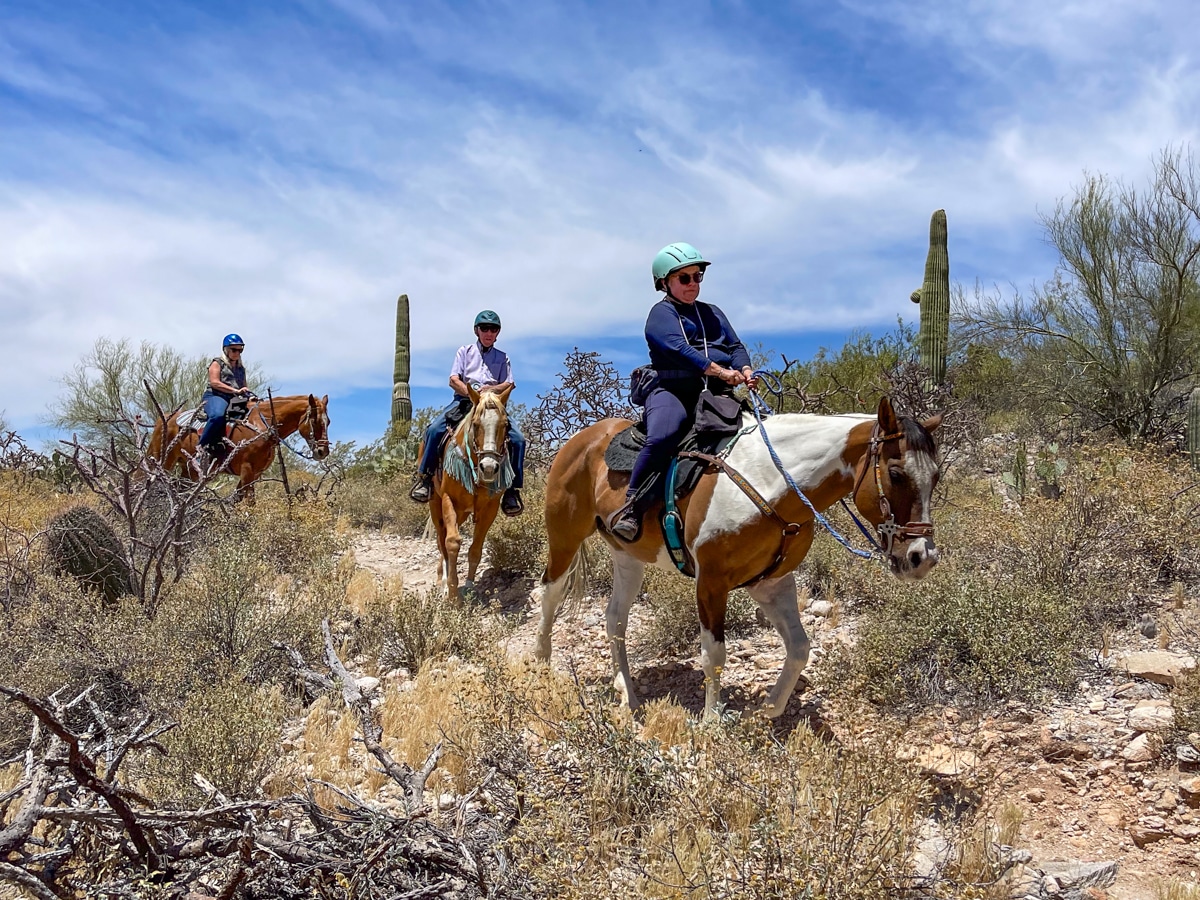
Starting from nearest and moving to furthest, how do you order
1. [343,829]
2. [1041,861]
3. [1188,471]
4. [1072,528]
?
[343,829] < [1041,861] < [1072,528] < [1188,471]

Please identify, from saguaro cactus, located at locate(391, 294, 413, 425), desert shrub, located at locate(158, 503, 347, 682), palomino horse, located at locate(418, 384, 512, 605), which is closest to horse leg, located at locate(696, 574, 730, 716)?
desert shrub, located at locate(158, 503, 347, 682)

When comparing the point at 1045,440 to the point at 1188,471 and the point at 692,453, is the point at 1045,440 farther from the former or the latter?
the point at 692,453

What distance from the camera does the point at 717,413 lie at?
5078mm

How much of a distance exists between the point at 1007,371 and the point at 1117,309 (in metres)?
2.50

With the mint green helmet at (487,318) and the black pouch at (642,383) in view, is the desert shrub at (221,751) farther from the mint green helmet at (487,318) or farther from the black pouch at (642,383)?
the mint green helmet at (487,318)

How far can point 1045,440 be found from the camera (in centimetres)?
1423

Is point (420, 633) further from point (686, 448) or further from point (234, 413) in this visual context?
point (234, 413)

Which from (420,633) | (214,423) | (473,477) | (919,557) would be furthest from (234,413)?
(919,557)

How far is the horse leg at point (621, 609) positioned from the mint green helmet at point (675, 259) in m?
1.95

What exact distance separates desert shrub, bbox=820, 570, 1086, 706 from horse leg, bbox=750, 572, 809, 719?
314 millimetres

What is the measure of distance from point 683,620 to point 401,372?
46.6 ft

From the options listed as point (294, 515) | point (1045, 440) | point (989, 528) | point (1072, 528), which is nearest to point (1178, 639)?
point (1072, 528)

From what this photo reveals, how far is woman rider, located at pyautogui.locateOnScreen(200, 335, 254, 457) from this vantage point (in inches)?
428

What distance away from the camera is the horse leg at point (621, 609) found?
556 centimetres
